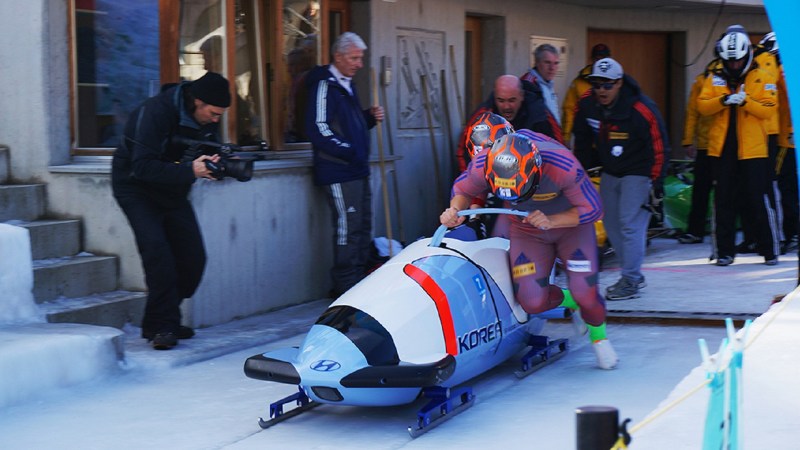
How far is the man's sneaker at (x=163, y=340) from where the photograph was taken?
6137 millimetres

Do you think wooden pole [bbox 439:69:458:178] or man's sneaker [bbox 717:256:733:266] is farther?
wooden pole [bbox 439:69:458:178]

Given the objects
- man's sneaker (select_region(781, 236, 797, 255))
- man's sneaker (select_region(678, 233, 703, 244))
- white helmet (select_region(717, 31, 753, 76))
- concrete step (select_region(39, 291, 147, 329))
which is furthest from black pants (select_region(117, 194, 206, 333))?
man's sneaker (select_region(678, 233, 703, 244))

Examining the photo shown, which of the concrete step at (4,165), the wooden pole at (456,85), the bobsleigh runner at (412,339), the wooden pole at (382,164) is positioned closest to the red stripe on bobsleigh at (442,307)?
the bobsleigh runner at (412,339)

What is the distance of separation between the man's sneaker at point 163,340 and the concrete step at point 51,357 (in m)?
0.36

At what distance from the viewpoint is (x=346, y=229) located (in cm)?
763

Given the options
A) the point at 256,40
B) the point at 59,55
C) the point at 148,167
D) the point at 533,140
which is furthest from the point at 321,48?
the point at 533,140

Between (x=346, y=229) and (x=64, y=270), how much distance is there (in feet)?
6.27

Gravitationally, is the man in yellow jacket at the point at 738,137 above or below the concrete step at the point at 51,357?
above

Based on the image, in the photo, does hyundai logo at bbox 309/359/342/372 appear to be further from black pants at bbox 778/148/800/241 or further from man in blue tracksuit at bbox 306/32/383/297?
black pants at bbox 778/148/800/241

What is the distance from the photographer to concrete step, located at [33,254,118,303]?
634 cm

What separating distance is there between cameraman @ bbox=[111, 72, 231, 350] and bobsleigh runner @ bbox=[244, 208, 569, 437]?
4.46 ft

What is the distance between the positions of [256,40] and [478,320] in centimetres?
342

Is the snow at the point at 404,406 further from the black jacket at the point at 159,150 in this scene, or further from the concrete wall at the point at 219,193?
the black jacket at the point at 159,150

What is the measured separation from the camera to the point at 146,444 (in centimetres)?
463
